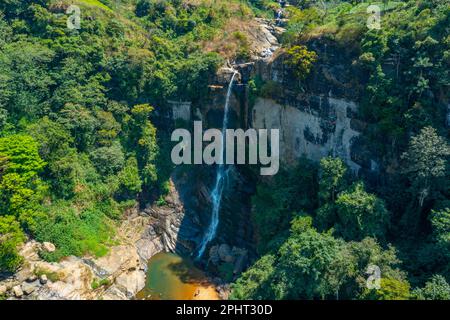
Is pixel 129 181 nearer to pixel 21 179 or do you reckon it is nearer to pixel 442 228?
pixel 21 179

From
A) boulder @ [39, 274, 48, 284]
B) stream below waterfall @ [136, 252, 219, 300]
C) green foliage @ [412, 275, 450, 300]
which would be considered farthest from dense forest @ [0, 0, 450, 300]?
stream below waterfall @ [136, 252, 219, 300]

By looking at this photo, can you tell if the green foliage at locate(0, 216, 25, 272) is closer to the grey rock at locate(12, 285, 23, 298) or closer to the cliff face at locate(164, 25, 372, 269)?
the grey rock at locate(12, 285, 23, 298)

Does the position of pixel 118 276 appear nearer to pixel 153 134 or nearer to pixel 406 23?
pixel 153 134

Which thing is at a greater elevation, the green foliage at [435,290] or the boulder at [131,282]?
the green foliage at [435,290]

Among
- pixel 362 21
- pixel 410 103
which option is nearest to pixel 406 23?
pixel 362 21

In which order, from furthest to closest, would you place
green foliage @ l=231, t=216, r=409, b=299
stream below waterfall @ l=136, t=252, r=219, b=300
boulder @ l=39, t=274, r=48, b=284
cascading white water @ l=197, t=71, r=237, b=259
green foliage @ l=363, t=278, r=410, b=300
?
cascading white water @ l=197, t=71, r=237, b=259 → stream below waterfall @ l=136, t=252, r=219, b=300 → boulder @ l=39, t=274, r=48, b=284 → green foliage @ l=231, t=216, r=409, b=299 → green foliage @ l=363, t=278, r=410, b=300

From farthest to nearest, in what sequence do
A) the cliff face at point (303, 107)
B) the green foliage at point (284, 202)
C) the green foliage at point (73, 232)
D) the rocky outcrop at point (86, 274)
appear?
the green foliage at point (284, 202)
the green foliage at point (73, 232)
the cliff face at point (303, 107)
the rocky outcrop at point (86, 274)

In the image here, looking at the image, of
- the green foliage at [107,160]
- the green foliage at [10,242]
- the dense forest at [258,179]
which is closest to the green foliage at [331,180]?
the dense forest at [258,179]

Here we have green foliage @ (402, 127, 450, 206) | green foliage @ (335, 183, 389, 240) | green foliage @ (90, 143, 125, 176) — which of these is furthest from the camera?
green foliage @ (90, 143, 125, 176)

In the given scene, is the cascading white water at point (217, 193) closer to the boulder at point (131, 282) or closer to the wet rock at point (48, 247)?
the boulder at point (131, 282)

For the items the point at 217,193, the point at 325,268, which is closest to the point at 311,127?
the point at 217,193
